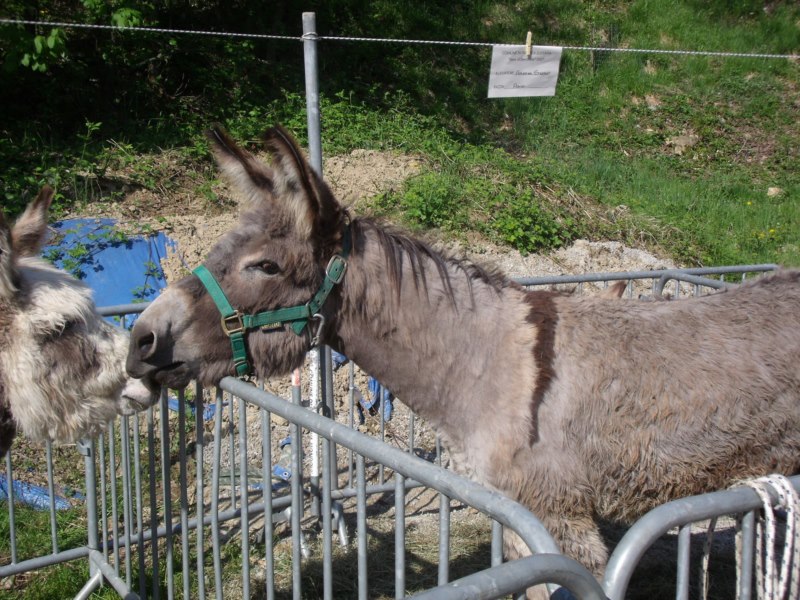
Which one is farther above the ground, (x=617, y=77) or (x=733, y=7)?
(x=733, y=7)

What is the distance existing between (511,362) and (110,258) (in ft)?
15.2

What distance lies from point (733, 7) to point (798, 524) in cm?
1997

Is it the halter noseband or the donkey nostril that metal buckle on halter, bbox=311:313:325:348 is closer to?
the halter noseband

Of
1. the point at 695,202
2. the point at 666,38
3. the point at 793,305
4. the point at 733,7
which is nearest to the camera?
the point at 793,305

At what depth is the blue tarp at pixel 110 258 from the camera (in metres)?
5.45

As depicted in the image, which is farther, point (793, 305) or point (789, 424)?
point (793, 305)

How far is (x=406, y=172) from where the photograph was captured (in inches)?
319

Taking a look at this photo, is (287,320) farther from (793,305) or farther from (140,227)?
(140,227)

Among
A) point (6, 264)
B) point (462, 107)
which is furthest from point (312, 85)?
point (462, 107)

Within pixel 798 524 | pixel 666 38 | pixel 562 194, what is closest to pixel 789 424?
pixel 798 524

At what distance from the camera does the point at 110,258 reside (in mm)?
5668

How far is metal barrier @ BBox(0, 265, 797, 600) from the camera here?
1.22 metres

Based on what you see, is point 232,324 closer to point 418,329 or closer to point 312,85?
point 418,329

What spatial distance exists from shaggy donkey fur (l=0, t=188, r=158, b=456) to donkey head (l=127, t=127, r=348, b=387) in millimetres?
215
